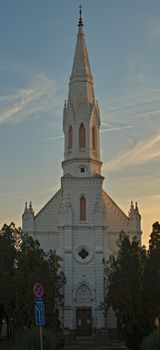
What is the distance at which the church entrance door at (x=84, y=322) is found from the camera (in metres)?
58.8

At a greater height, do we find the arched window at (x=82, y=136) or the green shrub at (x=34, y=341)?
the arched window at (x=82, y=136)

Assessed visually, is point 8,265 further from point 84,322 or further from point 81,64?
point 81,64

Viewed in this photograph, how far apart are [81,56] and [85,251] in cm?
2269

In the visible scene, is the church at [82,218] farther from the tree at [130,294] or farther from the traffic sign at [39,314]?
the traffic sign at [39,314]

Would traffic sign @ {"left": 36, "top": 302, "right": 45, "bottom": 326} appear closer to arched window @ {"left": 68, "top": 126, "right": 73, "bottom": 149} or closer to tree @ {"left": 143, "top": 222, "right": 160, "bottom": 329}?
tree @ {"left": 143, "top": 222, "right": 160, "bottom": 329}

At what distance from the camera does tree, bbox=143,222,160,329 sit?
46188mm

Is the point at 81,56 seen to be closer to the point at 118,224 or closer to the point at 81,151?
the point at 81,151

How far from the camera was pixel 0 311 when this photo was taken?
55469 millimetres

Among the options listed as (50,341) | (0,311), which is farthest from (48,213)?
(50,341)

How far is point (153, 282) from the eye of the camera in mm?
47000

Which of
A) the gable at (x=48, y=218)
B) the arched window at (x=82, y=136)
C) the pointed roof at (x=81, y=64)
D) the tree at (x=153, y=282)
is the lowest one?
the tree at (x=153, y=282)

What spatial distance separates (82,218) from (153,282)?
16.6m

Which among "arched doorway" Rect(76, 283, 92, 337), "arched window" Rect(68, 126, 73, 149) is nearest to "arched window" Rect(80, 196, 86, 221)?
"arched window" Rect(68, 126, 73, 149)

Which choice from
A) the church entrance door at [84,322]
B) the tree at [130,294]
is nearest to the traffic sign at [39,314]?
the tree at [130,294]
